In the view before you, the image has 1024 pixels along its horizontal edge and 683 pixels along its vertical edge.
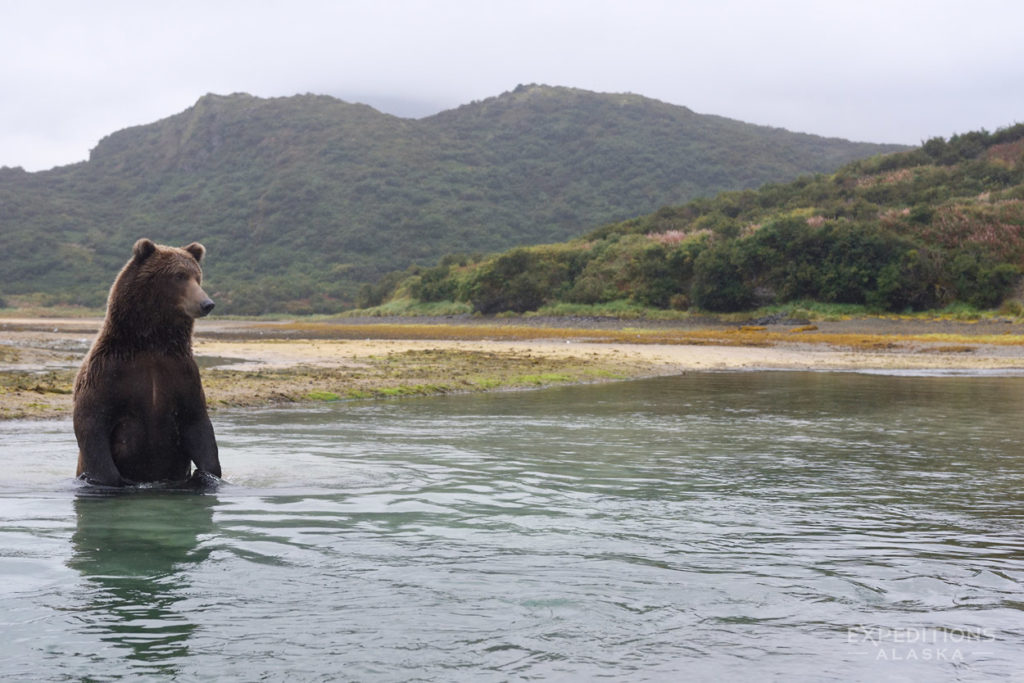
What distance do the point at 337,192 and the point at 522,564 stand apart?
157m

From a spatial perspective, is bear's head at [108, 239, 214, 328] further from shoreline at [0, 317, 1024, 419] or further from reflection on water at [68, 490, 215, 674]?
shoreline at [0, 317, 1024, 419]

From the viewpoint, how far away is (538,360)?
29062mm

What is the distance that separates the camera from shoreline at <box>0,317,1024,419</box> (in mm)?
→ 18938

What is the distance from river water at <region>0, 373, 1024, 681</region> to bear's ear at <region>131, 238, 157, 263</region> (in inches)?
80.2

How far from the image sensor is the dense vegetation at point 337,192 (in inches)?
4958

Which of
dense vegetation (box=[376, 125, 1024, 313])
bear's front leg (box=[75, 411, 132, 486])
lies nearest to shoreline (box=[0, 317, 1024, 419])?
dense vegetation (box=[376, 125, 1024, 313])

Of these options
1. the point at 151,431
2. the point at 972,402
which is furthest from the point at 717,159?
the point at 151,431

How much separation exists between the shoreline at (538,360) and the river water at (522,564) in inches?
258

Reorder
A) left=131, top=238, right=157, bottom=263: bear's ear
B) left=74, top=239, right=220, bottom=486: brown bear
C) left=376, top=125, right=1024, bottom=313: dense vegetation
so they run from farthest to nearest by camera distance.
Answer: left=376, top=125, right=1024, bottom=313: dense vegetation
left=131, top=238, right=157, bottom=263: bear's ear
left=74, top=239, right=220, bottom=486: brown bear

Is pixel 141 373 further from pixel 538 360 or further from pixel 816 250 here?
pixel 816 250

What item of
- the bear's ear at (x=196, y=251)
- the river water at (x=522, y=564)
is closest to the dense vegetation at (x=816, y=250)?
the river water at (x=522, y=564)

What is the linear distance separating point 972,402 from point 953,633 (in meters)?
15.0

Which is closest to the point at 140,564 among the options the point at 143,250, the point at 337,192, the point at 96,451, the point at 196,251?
the point at 96,451

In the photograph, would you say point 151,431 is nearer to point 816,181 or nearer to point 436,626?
point 436,626
